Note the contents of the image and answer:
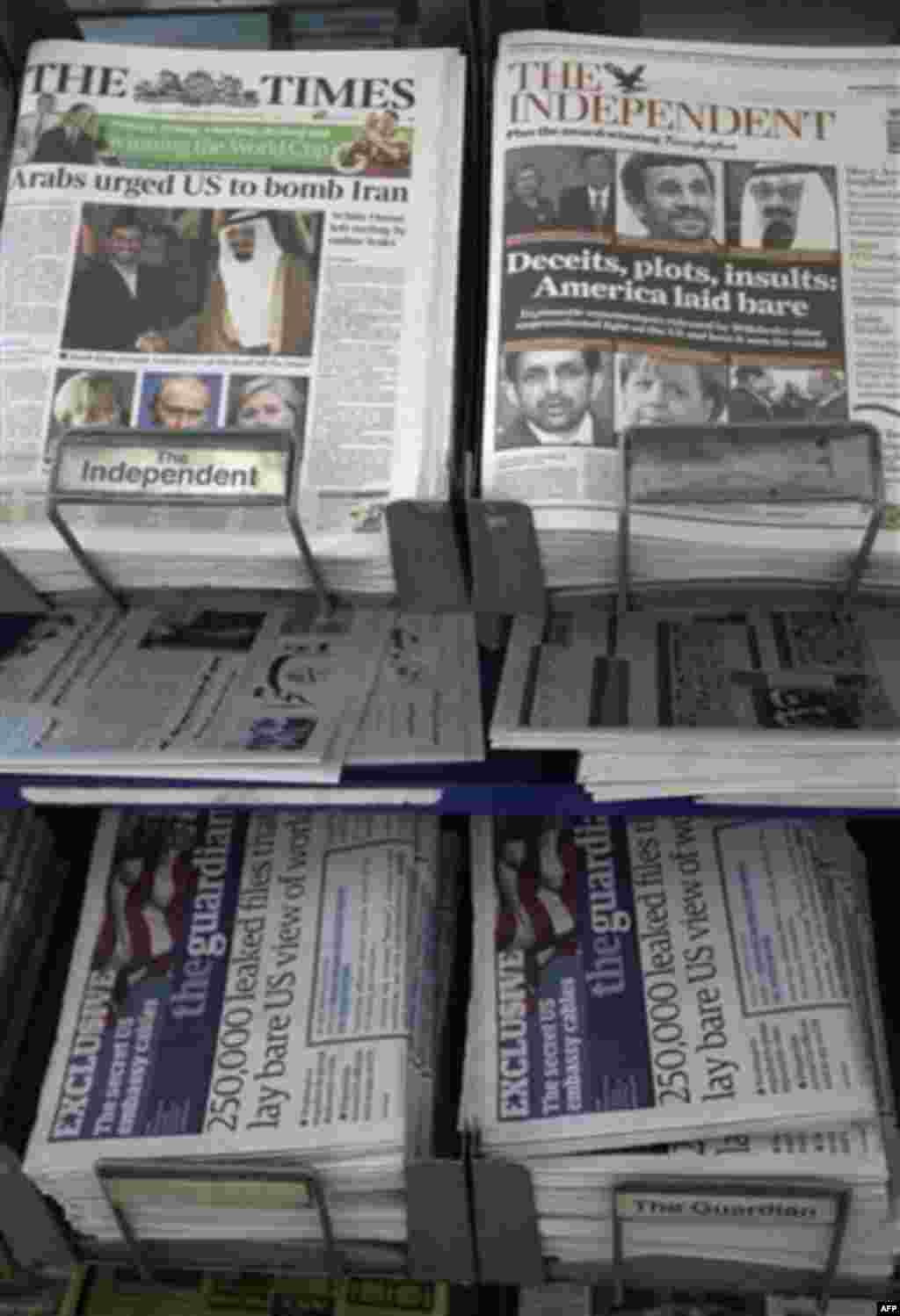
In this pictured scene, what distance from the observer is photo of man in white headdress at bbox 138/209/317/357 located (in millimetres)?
625

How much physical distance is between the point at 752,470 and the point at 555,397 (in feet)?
0.32

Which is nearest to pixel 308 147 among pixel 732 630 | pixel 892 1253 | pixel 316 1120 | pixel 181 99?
pixel 181 99

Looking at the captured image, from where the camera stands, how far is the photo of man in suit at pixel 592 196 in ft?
2.05

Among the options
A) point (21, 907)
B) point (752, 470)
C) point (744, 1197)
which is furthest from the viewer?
point (21, 907)

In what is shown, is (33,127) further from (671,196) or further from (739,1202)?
(739,1202)

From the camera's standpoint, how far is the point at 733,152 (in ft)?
2.13

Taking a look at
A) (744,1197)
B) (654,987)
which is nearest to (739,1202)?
(744,1197)

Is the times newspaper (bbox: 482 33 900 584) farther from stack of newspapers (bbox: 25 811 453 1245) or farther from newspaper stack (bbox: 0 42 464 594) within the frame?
stack of newspapers (bbox: 25 811 453 1245)

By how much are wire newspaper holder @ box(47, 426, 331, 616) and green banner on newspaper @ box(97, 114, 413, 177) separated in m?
0.18

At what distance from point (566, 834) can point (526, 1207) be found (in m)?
0.24

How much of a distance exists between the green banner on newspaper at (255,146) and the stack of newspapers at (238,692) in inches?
9.2

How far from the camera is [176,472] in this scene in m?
0.58

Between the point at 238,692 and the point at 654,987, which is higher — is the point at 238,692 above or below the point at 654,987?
above

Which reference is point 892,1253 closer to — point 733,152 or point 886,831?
point 886,831
